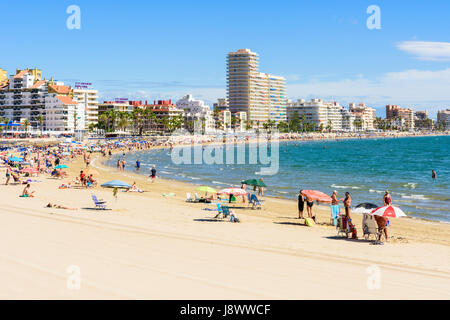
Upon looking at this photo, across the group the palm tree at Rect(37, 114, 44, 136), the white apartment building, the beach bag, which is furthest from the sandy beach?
the white apartment building

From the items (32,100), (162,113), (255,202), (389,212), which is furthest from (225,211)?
(162,113)

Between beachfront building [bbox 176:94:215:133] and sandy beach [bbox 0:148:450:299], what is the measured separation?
504 feet

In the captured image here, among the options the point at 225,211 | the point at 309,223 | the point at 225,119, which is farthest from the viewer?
the point at 225,119

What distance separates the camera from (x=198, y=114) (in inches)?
7062

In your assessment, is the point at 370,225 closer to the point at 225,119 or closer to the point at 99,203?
the point at 99,203

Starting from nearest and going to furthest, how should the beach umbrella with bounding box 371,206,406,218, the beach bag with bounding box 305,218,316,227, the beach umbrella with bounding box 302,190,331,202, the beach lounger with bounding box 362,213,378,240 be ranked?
the beach umbrella with bounding box 371,206,406,218 < the beach lounger with bounding box 362,213,378,240 < the beach bag with bounding box 305,218,316,227 < the beach umbrella with bounding box 302,190,331,202

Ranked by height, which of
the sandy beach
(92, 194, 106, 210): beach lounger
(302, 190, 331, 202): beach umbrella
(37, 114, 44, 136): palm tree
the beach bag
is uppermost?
(37, 114, 44, 136): palm tree

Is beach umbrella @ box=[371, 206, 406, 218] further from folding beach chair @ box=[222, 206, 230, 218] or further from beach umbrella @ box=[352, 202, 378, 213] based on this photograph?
folding beach chair @ box=[222, 206, 230, 218]

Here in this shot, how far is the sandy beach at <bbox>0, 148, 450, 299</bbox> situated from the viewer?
879 cm

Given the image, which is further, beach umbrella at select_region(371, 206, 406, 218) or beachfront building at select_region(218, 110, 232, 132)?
beachfront building at select_region(218, 110, 232, 132)

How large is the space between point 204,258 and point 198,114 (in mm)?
169662

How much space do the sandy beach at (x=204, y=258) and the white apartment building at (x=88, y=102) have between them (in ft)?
420
